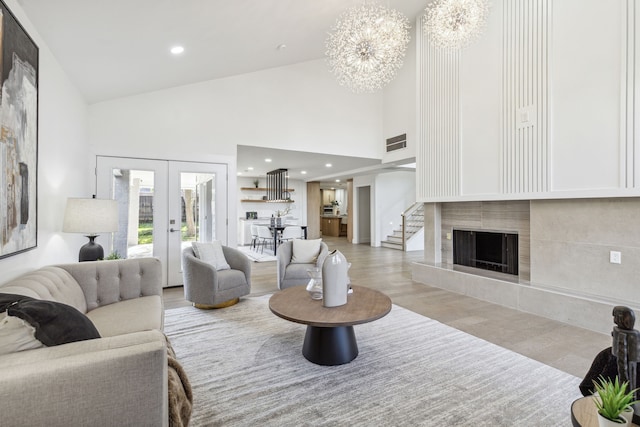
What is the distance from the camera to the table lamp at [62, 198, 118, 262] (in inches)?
118

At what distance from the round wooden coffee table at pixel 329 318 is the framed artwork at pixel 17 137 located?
1.89 m

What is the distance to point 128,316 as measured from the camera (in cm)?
239

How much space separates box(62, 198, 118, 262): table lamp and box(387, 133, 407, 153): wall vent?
5428 millimetres

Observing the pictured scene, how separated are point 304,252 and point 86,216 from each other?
285 cm

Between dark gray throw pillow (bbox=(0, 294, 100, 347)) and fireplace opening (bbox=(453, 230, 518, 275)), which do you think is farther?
fireplace opening (bbox=(453, 230, 518, 275))

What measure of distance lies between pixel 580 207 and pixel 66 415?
4.72 meters

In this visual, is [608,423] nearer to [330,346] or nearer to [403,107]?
[330,346]

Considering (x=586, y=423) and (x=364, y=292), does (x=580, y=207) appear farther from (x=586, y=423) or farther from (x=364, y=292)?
(x=586, y=423)

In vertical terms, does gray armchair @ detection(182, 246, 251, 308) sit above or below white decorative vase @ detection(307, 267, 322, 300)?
below

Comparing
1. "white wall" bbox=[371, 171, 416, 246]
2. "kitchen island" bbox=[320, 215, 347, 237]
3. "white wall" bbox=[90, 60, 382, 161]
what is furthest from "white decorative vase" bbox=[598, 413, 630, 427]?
"kitchen island" bbox=[320, 215, 347, 237]

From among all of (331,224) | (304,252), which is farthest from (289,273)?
(331,224)

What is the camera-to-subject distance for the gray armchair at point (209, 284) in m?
3.83

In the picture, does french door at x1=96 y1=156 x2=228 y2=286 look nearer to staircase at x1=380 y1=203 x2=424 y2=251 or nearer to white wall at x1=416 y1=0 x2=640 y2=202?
white wall at x1=416 y1=0 x2=640 y2=202

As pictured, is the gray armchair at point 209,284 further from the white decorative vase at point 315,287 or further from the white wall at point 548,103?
the white wall at point 548,103
